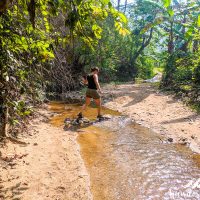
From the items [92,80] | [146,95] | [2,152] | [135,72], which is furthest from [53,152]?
[135,72]

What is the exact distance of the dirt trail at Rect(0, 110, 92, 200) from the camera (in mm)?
4758

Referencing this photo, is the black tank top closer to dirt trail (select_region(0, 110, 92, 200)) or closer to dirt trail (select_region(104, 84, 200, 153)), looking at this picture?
dirt trail (select_region(104, 84, 200, 153))

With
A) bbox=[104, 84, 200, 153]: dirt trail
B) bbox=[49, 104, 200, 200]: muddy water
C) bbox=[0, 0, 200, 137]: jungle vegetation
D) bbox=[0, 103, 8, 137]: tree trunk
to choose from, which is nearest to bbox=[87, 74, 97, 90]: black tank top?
bbox=[0, 0, 200, 137]: jungle vegetation

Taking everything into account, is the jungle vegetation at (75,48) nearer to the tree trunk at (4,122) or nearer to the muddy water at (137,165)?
the tree trunk at (4,122)

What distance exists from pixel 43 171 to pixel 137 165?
2139 millimetres

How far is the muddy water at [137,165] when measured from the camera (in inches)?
206

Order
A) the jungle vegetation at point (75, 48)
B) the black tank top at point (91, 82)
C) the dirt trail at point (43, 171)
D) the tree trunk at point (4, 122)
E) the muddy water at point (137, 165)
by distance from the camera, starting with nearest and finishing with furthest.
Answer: the jungle vegetation at point (75, 48) → the dirt trail at point (43, 171) → the muddy water at point (137, 165) → the tree trunk at point (4, 122) → the black tank top at point (91, 82)

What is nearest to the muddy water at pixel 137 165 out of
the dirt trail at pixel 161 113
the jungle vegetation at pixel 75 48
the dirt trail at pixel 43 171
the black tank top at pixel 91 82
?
the dirt trail at pixel 43 171

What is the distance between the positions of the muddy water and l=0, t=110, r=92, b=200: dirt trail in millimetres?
326

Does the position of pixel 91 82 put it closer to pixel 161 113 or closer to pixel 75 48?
pixel 161 113

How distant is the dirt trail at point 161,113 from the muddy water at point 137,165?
0.57m

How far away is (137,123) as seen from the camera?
10773 millimetres

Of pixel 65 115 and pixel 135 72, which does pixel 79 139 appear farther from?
pixel 135 72

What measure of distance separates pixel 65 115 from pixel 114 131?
3010 millimetres
